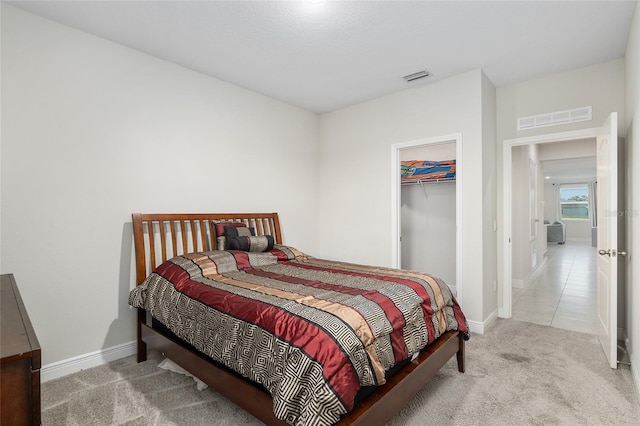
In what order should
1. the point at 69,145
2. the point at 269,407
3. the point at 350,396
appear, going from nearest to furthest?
the point at 350,396 → the point at 269,407 → the point at 69,145

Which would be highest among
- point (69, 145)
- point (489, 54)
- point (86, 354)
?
point (489, 54)

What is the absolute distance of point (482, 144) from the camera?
3375 millimetres

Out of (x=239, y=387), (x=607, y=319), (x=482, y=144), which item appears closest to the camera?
(x=239, y=387)

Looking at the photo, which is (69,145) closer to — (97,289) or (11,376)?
(97,289)

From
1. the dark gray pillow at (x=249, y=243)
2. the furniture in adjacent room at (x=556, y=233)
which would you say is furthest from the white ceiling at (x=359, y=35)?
the furniture in adjacent room at (x=556, y=233)

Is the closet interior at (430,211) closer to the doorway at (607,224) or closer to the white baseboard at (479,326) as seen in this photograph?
the doorway at (607,224)

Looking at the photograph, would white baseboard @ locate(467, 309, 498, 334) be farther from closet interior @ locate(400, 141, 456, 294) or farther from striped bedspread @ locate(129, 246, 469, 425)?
closet interior @ locate(400, 141, 456, 294)

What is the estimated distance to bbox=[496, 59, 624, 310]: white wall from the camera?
3191 millimetres

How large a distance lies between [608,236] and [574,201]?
1211cm

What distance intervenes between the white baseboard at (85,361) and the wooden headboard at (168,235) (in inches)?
24.5

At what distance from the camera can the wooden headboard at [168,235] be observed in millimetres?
2842

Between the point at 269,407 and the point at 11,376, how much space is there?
1045 mm

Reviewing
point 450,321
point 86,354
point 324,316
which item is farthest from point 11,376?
point 450,321

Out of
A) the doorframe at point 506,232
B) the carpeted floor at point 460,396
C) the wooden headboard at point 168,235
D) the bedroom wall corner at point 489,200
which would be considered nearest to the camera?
the carpeted floor at point 460,396
